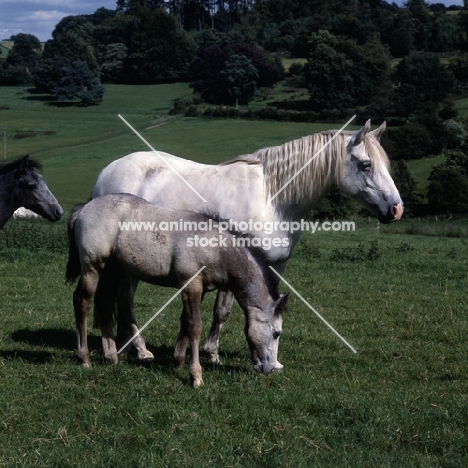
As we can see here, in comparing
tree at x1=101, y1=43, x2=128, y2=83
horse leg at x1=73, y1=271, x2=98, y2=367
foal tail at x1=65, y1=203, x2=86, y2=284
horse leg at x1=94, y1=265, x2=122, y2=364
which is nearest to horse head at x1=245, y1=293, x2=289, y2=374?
horse leg at x1=94, y1=265, x2=122, y2=364

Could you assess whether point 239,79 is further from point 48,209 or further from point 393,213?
point 393,213

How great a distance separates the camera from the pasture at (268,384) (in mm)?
5250

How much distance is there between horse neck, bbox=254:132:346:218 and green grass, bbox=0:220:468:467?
67.8 inches

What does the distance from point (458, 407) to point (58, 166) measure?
4613cm

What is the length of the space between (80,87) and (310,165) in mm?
73822

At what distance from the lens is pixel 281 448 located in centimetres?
524

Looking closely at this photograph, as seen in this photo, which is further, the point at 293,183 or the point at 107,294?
the point at 107,294

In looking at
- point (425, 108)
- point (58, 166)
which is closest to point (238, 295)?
point (58, 166)

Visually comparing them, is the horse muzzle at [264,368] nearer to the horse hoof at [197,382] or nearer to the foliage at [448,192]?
the horse hoof at [197,382]

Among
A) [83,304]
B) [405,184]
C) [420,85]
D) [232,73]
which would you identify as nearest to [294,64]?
[232,73]

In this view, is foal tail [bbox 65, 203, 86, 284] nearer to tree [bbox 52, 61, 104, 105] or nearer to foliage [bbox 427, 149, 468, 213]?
foliage [bbox 427, 149, 468, 213]

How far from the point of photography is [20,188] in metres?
8.27

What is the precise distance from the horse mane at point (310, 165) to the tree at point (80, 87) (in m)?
72.4

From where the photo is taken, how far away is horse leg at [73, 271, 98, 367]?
24.3 ft
